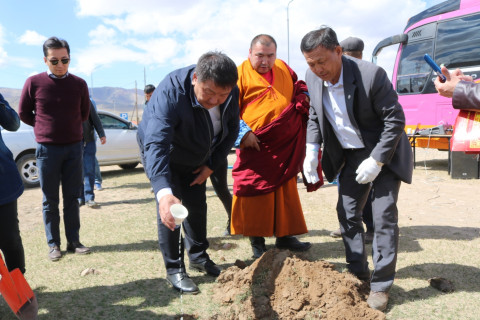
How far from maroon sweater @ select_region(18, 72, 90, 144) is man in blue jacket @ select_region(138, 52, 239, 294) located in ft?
3.33

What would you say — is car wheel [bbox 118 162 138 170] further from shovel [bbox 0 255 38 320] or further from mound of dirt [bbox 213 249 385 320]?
shovel [bbox 0 255 38 320]

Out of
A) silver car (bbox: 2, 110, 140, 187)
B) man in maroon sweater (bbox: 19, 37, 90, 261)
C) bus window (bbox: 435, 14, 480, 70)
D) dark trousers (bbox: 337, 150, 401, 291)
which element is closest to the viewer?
dark trousers (bbox: 337, 150, 401, 291)

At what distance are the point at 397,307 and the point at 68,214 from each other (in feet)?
9.37

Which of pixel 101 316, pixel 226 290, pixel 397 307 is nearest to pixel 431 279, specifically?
pixel 397 307

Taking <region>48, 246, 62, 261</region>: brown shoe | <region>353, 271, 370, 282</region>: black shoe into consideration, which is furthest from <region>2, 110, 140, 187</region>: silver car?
→ <region>353, 271, 370, 282</region>: black shoe

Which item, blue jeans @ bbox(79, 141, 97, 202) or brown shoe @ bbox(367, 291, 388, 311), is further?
blue jeans @ bbox(79, 141, 97, 202)

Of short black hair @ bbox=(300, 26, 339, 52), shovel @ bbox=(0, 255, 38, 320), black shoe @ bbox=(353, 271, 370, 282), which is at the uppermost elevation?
short black hair @ bbox=(300, 26, 339, 52)

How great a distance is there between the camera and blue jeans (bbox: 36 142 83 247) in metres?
3.41

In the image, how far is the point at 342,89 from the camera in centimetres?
255

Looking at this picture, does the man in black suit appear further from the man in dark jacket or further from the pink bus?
the pink bus

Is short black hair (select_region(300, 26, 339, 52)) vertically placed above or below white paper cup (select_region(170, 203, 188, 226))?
above

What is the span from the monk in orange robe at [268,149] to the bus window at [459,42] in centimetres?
592

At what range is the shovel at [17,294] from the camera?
7.01ft

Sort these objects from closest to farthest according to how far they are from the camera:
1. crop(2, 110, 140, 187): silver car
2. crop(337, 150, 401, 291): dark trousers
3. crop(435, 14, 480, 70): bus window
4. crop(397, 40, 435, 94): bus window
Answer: crop(337, 150, 401, 291): dark trousers, crop(2, 110, 140, 187): silver car, crop(435, 14, 480, 70): bus window, crop(397, 40, 435, 94): bus window
